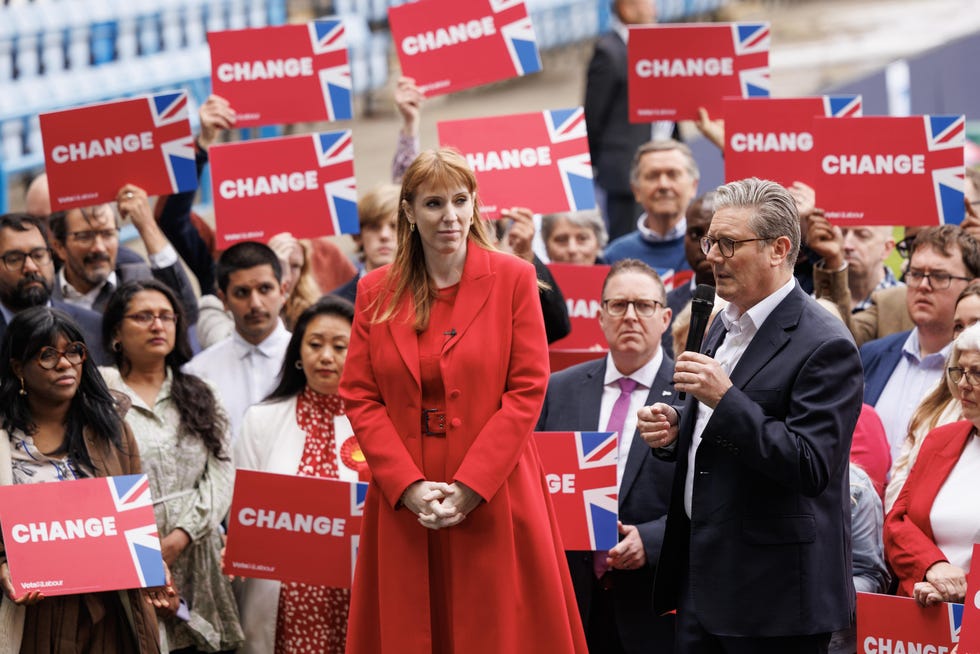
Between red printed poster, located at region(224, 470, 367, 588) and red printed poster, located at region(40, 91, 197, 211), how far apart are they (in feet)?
6.42

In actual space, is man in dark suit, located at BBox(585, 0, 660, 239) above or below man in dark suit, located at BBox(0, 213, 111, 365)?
above

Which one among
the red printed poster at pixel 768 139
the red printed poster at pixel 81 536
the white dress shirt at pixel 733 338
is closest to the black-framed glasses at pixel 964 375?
the white dress shirt at pixel 733 338

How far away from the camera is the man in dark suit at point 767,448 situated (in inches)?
165

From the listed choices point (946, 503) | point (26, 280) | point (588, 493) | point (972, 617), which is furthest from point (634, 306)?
point (26, 280)

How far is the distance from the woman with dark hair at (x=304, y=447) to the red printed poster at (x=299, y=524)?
0.23 meters

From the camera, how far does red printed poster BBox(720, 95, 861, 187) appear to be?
22.4ft

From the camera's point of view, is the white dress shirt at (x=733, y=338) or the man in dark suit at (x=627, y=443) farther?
the man in dark suit at (x=627, y=443)

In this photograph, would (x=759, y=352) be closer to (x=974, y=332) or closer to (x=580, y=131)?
(x=974, y=332)

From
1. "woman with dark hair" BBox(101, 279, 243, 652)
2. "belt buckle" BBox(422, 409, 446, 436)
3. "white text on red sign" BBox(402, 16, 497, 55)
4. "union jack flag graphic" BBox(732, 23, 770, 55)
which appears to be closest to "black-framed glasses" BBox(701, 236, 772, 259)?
"belt buckle" BBox(422, 409, 446, 436)

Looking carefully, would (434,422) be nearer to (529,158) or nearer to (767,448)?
(767,448)

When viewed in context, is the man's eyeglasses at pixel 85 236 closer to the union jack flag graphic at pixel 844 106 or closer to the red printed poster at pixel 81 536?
the red printed poster at pixel 81 536

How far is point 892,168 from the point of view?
657 centimetres

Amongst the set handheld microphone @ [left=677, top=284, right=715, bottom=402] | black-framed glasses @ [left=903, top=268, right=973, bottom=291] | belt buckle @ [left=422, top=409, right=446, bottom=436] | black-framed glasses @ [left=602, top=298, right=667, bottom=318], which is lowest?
belt buckle @ [left=422, top=409, right=446, bottom=436]

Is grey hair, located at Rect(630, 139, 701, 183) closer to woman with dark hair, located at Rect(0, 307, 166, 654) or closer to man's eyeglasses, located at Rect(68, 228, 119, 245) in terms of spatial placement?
man's eyeglasses, located at Rect(68, 228, 119, 245)
